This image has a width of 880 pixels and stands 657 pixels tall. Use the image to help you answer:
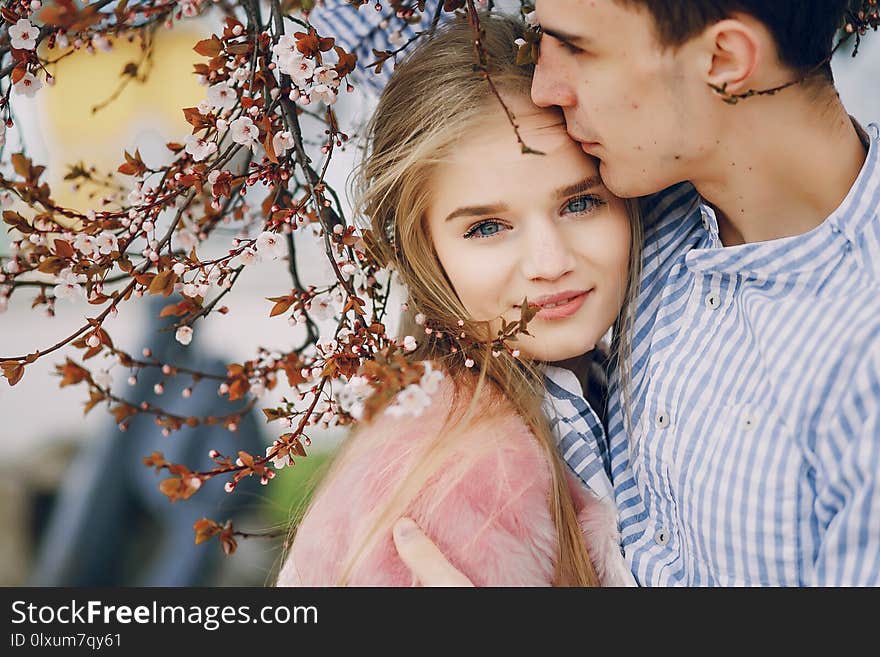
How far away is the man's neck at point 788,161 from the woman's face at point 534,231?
0.72 feet

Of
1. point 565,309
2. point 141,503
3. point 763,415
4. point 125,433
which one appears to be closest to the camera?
point 763,415

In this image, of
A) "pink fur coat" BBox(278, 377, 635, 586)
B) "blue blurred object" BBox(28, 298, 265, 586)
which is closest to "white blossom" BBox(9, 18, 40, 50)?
"pink fur coat" BBox(278, 377, 635, 586)

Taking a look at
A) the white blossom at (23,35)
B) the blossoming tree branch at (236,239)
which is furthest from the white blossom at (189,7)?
the white blossom at (23,35)

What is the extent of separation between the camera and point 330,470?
1593 mm

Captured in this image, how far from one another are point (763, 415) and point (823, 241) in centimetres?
29

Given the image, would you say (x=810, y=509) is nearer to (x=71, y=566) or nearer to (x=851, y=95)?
(x=851, y=95)

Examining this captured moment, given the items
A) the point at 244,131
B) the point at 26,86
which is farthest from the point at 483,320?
the point at 26,86

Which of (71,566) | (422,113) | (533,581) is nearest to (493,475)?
(533,581)

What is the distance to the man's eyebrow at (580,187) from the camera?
1.47m

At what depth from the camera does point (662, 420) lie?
1.46 meters

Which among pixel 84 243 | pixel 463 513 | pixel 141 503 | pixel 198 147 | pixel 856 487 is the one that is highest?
pixel 198 147

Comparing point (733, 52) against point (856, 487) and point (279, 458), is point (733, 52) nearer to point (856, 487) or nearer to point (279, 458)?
point (856, 487)

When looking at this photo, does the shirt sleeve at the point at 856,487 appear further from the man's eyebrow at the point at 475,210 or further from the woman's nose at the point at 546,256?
the man's eyebrow at the point at 475,210
